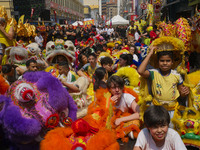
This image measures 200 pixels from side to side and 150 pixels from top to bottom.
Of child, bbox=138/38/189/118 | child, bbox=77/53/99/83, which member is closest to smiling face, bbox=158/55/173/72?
child, bbox=138/38/189/118

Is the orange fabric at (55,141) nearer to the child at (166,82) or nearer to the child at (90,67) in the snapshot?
the child at (166,82)

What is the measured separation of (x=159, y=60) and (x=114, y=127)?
114 cm

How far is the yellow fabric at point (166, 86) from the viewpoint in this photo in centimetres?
278

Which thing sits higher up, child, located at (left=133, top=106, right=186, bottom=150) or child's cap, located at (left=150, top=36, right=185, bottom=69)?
child's cap, located at (left=150, top=36, right=185, bottom=69)

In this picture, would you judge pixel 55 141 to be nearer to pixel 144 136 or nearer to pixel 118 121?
pixel 144 136

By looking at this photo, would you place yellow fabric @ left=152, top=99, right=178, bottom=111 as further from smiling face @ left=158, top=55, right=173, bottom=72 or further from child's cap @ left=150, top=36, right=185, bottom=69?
child's cap @ left=150, top=36, right=185, bottom=69

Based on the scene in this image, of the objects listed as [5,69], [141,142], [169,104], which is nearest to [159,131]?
[141,142]

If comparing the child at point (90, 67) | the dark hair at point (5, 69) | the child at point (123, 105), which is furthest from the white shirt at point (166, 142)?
the dark hair at point (5, 69)

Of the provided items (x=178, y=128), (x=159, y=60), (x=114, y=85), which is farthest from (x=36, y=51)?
(x=178, y=128)

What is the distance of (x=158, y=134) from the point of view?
6.20 feet

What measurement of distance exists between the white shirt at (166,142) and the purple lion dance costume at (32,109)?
0.93 meters

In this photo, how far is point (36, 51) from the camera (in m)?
4.97

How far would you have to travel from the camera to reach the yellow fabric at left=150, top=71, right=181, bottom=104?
9.11 ft

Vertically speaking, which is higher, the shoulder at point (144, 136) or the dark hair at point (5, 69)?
the dark hair at point (5, 69)
